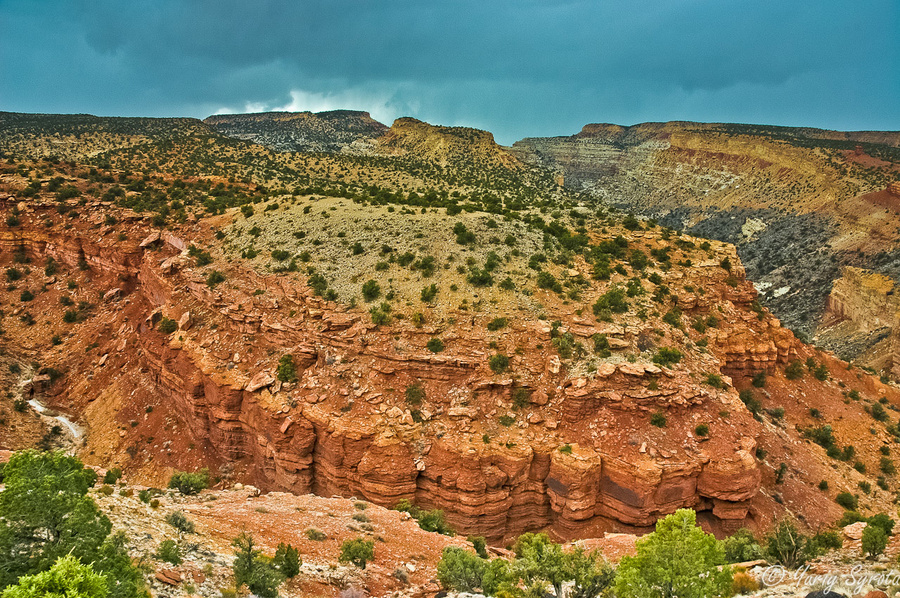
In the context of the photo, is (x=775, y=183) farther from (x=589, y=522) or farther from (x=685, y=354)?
(x=589, y=522)

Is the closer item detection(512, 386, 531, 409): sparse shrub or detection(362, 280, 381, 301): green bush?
detection(512, 386, 531, 409): sparse shrub

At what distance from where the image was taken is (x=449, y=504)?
66.5ft

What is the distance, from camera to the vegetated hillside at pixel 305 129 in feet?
323

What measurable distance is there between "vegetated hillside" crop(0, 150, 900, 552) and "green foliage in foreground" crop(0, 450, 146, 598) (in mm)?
12118

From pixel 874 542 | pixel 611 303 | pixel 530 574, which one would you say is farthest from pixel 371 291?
pixel 874 542

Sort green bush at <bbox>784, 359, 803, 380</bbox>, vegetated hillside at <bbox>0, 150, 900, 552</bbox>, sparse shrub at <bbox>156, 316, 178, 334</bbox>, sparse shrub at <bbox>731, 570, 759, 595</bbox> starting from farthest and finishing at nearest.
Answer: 1. green bush at <bbox>784, 359, 803, 380</bbox>
2. sparse shrub at <bbox>156, 316, 178, 334</bbox>
3. vegetated hillside at <bbox>0, 150, 900, 552</bbox>
4. sparse shrub at <bbox>731, 570, 759, 595</bbox>

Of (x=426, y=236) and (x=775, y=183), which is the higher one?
(x=775, y=183)

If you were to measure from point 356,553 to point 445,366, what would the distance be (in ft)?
31.7

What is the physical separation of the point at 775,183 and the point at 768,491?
315 feet

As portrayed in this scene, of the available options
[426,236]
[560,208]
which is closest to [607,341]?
[426,236]

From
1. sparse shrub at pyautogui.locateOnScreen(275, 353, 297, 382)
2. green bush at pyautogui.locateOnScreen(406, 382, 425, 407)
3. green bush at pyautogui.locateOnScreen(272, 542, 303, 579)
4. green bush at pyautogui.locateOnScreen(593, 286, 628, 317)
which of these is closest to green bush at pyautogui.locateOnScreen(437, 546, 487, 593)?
green bush at pyautogui.locateOnScreen(272, 542, 303, 579)

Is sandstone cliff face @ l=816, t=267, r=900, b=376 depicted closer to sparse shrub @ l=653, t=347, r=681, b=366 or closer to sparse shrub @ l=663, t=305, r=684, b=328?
sparse shrub @ l=663, t=305, r=684, b=328

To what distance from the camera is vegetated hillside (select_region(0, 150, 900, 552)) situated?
803 inches

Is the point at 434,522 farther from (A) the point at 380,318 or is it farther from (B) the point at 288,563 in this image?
(A) the point at 380,318
